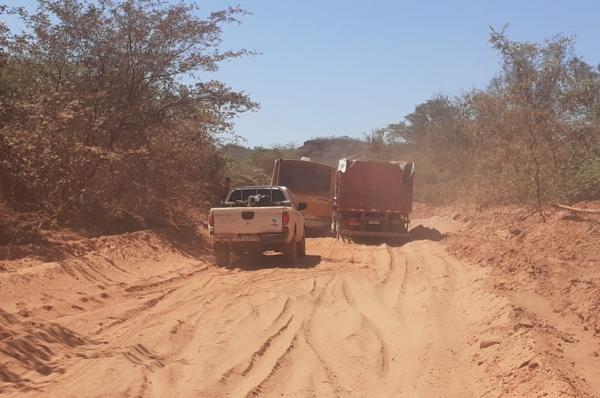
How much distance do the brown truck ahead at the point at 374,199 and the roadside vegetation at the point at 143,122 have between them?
2916 mm

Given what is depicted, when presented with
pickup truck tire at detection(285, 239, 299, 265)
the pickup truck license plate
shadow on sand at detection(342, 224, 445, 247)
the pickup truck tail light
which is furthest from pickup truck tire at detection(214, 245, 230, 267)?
shadow on sand at detection(342, 224, 445, 247)

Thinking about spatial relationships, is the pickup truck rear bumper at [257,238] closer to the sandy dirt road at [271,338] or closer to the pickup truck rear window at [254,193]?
the pickup truck rear window at [254,193]

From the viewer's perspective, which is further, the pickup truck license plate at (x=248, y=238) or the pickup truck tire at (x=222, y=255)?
the pickup truck tire at (x=222, y=255)

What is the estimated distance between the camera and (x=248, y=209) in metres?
14.6

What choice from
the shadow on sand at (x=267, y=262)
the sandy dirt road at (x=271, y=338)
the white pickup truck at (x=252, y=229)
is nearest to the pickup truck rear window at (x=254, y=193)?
the white pickup truck at (x=252, y=229)

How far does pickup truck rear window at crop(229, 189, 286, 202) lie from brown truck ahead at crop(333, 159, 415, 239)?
590 cm

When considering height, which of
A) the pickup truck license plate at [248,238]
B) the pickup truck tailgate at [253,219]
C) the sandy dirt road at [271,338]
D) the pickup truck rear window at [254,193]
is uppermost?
the pickup truck rear window at [254,193]

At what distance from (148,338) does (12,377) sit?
181 cm

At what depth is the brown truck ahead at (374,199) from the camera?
21734 mm

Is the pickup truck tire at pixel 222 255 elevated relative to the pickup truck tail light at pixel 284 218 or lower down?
lower down

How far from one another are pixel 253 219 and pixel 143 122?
6.05m

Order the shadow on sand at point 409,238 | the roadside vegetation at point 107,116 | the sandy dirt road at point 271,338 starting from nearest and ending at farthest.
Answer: the sandy dirt road at point 271,338
the roadside vegetation at point 107,116
the shadow on sand at point 409,238

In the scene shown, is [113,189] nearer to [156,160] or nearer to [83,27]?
[156,160]

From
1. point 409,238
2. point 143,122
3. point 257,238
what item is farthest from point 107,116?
point 409,238
